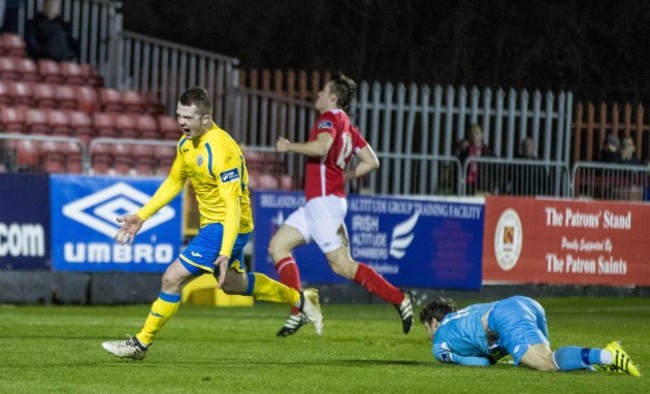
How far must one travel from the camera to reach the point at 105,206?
1995cm

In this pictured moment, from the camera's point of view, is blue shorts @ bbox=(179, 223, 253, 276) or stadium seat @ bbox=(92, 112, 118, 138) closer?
blue shorts @ bbox=(179, 223, 253, 276)

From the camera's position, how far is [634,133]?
28.3 metres

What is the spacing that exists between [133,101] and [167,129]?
2.90 ft

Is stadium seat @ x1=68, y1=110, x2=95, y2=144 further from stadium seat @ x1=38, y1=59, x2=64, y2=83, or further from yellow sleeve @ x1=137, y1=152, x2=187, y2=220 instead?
yellow sleeve @ x1=137, y1=152, x2=187, y2=220

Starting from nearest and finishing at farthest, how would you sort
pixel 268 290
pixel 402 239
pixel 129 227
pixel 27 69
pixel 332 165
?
pixel 129 227 < pixel 268 290 < pixel 332 165 < pixel 402 239 < pixel 27 69

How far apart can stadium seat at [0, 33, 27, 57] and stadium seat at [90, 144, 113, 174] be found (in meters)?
3.84

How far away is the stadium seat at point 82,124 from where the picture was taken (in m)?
24.7

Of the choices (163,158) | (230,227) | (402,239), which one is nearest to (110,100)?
(163,158)

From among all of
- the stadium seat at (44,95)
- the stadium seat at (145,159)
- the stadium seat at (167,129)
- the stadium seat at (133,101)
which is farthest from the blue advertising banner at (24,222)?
the stadium seat at (133,101)

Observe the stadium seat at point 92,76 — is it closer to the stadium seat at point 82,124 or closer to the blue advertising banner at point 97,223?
the stadium seat at point 82,124

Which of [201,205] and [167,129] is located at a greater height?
[167,129]

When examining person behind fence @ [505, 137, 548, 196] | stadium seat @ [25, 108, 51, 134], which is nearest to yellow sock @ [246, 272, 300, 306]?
person behind fence @ [505, 137, 548, 196]

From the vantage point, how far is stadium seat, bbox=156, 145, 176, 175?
2212cm

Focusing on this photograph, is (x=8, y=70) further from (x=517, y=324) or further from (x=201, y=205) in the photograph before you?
(x=517, y=324)
